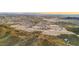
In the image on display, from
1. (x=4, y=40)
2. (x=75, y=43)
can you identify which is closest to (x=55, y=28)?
(x=75, y=43)
